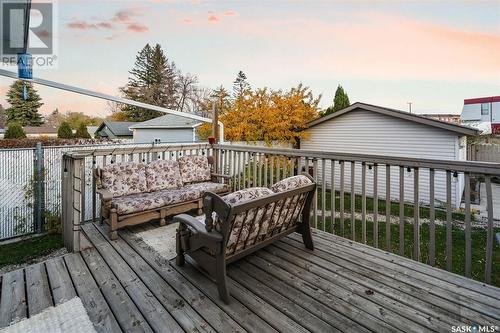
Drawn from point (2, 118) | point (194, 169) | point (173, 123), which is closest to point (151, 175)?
point (194, 169)

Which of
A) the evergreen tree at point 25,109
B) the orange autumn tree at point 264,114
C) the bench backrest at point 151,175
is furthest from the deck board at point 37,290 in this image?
the evergreen tree at point 25,109

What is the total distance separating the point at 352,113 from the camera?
11.0 metres

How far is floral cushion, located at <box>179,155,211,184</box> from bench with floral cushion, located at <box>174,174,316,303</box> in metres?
2.26

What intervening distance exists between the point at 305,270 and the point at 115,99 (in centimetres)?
510

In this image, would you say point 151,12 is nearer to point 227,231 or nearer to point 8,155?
point 8,155

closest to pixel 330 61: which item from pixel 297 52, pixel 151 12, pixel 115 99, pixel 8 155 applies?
pixel 297 52

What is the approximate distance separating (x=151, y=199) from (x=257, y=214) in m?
2.06

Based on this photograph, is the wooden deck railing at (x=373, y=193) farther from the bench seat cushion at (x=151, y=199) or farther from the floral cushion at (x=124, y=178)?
the bench seat cushion at (x=151, y=199)

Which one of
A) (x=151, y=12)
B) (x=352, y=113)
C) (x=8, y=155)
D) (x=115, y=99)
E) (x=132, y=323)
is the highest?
(x=151, y=12)

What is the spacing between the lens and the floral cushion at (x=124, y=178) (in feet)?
12.1

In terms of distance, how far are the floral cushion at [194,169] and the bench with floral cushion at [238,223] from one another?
2258 mm

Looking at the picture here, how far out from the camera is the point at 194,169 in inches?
188

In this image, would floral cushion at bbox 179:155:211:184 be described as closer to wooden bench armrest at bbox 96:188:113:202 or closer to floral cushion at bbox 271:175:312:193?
wooden bench armrest at bbox 96:188:113:202

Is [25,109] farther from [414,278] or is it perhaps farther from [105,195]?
[414,278]
